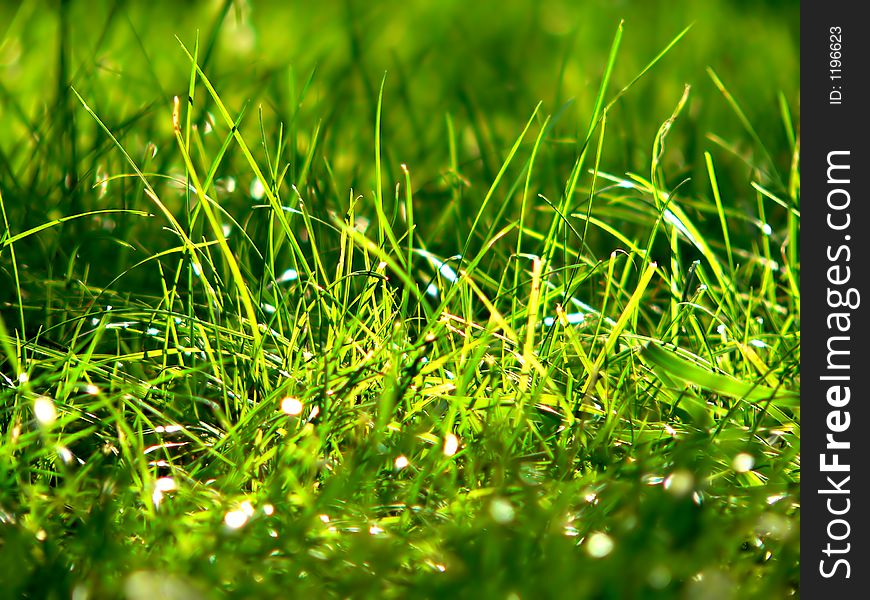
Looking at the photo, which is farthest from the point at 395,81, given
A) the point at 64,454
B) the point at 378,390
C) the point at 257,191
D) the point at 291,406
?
the point at 64,454

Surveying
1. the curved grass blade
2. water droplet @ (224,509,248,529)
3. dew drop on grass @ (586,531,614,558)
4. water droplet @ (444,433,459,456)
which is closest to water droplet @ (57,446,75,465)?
water droplet @ (224,509,248,529)

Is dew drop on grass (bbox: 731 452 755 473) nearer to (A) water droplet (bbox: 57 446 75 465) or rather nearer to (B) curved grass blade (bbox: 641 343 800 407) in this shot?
(B) curved grass blade (bbox: 641 343 800 407)

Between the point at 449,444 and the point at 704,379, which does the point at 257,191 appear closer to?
the point at 449,444

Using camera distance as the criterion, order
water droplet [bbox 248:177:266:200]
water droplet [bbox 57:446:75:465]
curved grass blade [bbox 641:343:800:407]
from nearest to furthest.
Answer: water droplet [bbox 57:446:75:465] < curved grass blade [bbox 641:343:800:407] < water droplet [bbox 248:177:266:200]

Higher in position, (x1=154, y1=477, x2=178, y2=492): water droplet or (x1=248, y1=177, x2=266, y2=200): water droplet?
(x1=248, y1=177, x2=266, y2=200): water droplet

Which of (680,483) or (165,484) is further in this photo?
(165,484)

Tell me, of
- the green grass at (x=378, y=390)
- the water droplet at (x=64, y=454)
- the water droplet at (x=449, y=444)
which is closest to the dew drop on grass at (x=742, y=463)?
the green grass at (x=378, y=390)
